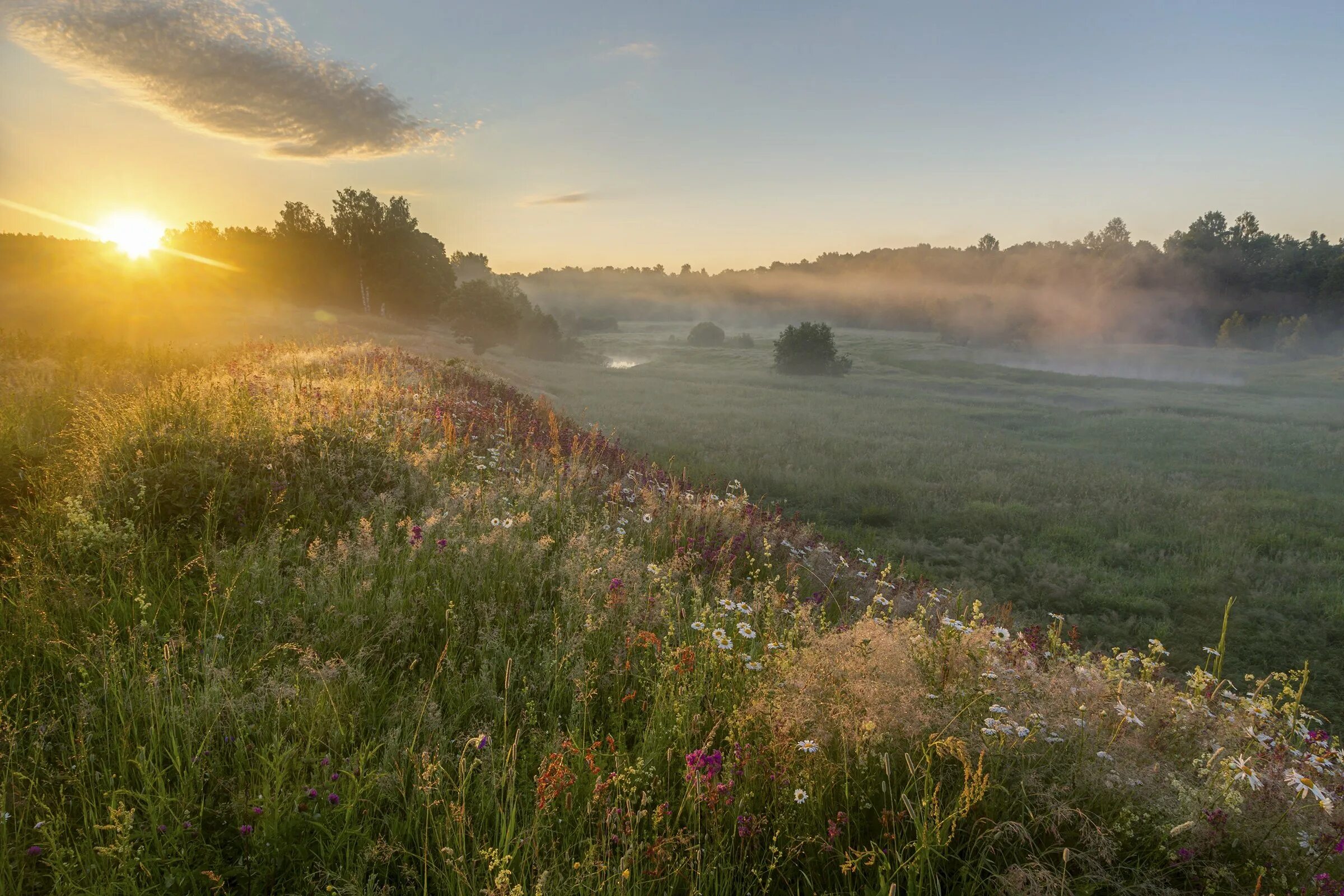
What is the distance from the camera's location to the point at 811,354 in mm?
55156

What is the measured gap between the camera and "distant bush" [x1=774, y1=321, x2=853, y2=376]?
5456 centimetres

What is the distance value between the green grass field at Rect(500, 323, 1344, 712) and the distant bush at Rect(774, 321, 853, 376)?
42.8ft

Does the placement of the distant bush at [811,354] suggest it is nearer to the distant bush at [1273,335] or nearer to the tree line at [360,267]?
the tree line at [360,267]

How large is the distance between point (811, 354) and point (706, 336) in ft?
120

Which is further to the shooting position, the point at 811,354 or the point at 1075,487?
the point at 811,354

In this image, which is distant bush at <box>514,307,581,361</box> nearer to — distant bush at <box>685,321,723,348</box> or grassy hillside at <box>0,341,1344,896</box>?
distant bush at <box>685,321,723,348</box>

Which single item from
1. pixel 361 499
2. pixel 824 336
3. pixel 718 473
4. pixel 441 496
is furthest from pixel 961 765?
pixel 824 336

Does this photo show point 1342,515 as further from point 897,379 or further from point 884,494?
point 897,379

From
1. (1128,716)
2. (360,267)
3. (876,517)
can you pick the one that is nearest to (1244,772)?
(1128,716)

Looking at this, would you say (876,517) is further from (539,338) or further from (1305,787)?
(539,338)

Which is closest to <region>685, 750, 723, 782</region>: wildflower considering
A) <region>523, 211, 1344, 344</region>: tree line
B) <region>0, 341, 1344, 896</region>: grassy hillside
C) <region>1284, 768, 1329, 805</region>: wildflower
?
<region>0, 341, 1344, 896</region>: grassy hillside

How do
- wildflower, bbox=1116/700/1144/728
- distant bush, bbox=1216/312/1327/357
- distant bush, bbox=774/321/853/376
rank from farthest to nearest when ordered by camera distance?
distant bush, bbox=1216/312/1327/357 → distant bush, bbox=774/321/853/376 → wildflower, bbox=1116/700/1144/728

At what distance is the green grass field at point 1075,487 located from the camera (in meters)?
9.71

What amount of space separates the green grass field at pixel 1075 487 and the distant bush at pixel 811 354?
13036mm
